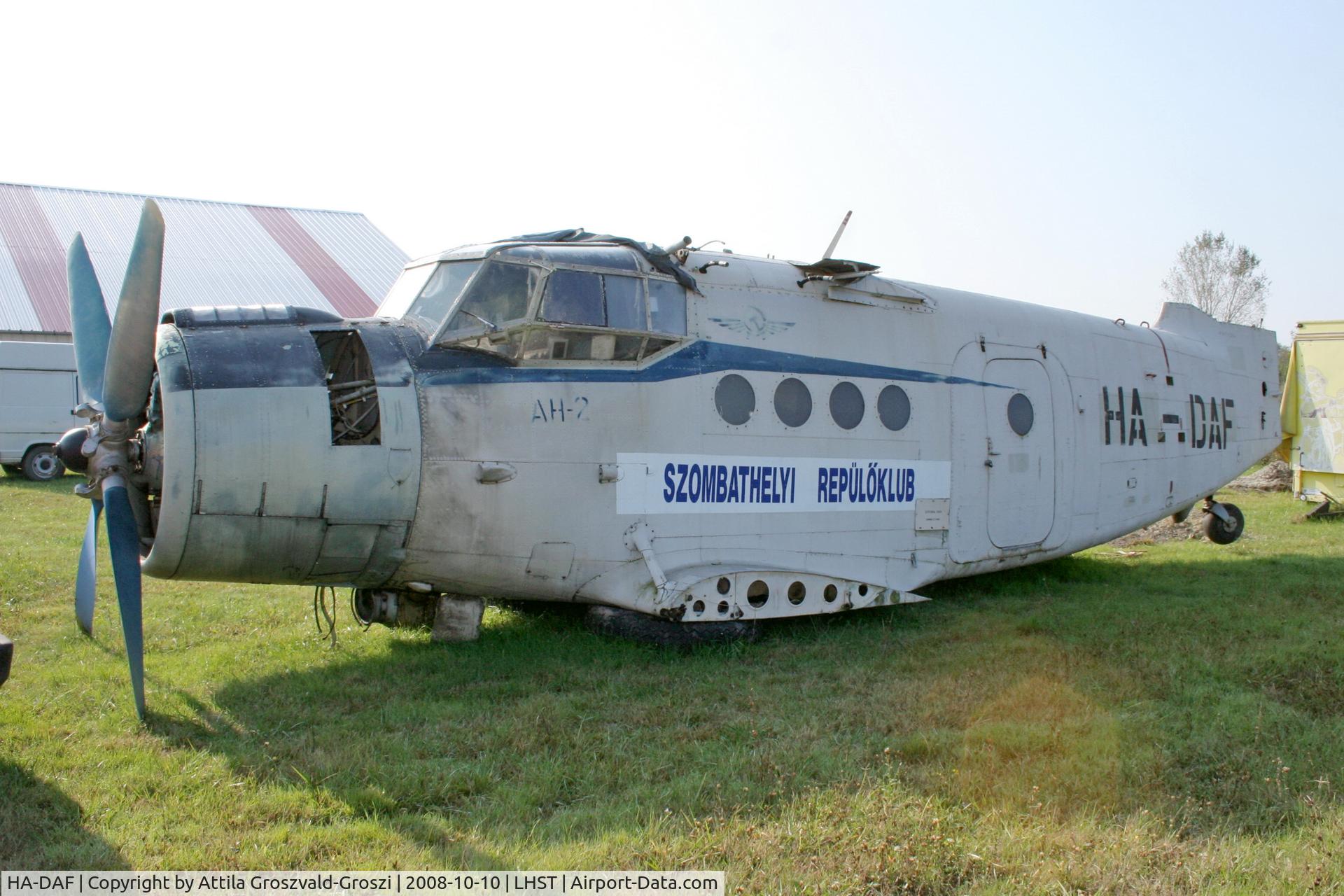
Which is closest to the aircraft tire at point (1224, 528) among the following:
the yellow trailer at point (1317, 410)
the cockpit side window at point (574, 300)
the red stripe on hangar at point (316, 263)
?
the yellow trailer at point (1317, 410)

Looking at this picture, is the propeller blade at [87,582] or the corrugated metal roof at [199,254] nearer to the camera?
the propeller blade at [87,582]

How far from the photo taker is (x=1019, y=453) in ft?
31.4

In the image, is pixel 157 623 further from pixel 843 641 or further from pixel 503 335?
pixel 843 641

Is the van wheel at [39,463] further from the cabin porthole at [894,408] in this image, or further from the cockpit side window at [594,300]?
the cabin porthole at [894,408]

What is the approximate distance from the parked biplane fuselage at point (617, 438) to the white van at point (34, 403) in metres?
18.7

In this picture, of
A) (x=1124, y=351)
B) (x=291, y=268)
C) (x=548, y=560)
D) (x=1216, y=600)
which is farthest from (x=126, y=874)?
(x=291, y=268)

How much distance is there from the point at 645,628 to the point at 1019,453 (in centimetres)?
435

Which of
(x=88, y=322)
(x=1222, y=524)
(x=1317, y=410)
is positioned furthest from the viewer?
(x=1317, y=410)

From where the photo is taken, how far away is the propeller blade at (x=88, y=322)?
700 centimetres

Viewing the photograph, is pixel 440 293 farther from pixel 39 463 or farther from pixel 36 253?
pixel 36 253

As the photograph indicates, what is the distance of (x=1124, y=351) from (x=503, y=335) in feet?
25.2

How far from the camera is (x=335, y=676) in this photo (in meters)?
7.03

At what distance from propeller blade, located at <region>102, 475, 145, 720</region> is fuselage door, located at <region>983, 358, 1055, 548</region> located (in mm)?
7073

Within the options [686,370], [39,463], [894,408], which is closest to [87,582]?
[686,370]
